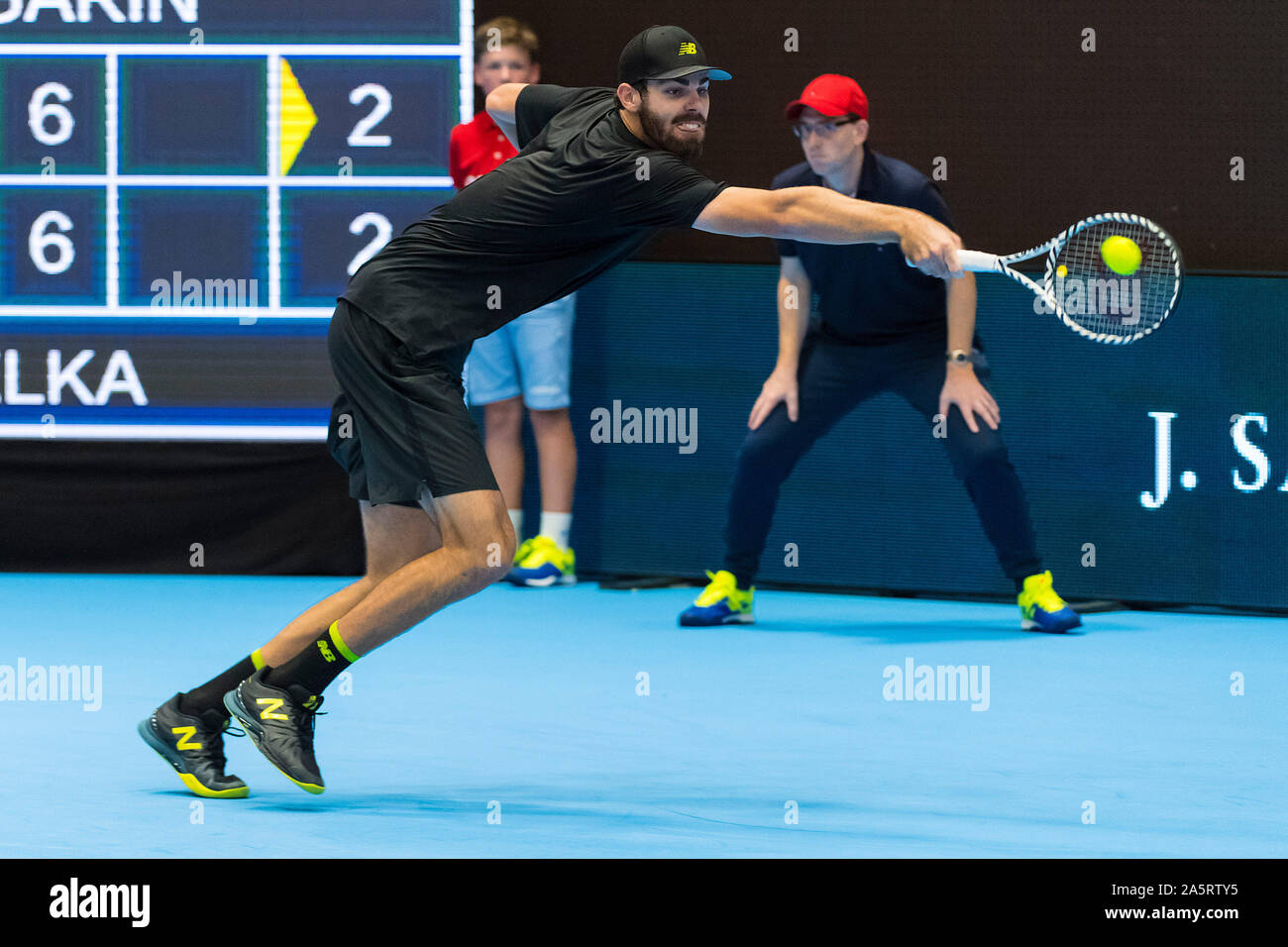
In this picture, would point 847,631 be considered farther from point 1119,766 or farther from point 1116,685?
point 1119,766

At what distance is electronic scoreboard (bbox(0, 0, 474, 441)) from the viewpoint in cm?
776

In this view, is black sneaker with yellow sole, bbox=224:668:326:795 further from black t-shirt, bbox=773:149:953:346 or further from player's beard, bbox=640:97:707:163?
black t-shirt, bbox=773:149:953:346

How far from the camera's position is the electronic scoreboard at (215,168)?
306 inches

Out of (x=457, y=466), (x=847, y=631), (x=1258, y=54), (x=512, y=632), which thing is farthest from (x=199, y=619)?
(x=1258, y=54)

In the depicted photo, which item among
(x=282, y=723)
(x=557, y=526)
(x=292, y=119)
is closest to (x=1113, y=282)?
(x=282, y=723)

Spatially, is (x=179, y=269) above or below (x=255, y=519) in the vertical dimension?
above

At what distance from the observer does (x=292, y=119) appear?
7789 mm

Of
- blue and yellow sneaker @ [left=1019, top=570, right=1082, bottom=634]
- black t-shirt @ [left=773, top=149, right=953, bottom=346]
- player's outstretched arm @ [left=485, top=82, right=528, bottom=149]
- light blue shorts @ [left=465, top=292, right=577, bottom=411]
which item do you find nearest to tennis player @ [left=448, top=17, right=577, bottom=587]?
light blue shorts @ [left=465, top=292, right=577, bottom=411]

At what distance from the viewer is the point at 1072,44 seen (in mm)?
7484

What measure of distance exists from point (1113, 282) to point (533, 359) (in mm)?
3280

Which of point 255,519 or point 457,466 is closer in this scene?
point 457,466

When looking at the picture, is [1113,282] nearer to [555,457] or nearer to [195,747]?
[195,747]

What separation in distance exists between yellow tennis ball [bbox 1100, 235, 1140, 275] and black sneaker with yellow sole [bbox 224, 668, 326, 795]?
2227 millimetres

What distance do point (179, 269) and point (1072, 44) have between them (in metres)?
3.57
